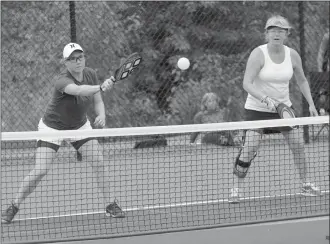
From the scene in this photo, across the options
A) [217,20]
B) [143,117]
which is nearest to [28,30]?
[143,117]

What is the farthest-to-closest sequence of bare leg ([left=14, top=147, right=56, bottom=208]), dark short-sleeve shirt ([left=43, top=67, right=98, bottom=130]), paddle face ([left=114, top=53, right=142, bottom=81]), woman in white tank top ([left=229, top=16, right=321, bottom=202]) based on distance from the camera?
1. woman in white tank top ([left=229, top=16, right=321, bottom=202])
2. dark short-sleeve shirt ([left=43, top=67, right=98, bottom=130])
3. bare leg ([left=14, top=147, right=56, bottom=208])
4. paddle face ([left=114, top=53, right=142, bottom=81])

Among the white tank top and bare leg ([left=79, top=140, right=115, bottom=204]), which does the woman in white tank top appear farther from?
bare leg ([left=79, top=140, right=115, bottom=204])

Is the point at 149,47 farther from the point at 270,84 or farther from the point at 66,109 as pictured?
the point at 66,109

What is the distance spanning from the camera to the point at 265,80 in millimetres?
6012

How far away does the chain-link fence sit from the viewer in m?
8.50

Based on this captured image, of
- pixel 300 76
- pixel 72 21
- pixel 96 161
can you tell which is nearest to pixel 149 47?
pixel 72 21

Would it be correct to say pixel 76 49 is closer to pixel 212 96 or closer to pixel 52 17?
pixel 52 17

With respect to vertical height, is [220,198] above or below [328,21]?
below

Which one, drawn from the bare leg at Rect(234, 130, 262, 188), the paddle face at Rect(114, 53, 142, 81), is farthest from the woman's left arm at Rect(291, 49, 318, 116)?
the paddle face at Rect(114, 53, 142, 81)

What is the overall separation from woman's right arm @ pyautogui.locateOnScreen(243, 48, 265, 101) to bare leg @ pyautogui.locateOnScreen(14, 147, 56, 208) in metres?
1.46

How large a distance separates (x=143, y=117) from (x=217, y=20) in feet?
5.00

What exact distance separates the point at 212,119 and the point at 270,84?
3160 mm

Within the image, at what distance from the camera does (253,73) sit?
19.3ft

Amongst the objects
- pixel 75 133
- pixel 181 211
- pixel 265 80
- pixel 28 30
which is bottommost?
pixel 181 211
